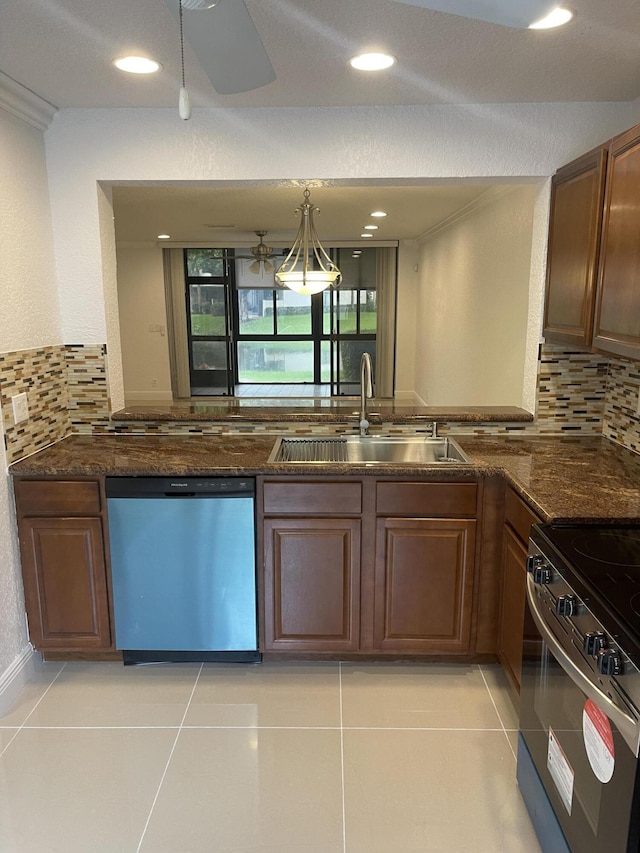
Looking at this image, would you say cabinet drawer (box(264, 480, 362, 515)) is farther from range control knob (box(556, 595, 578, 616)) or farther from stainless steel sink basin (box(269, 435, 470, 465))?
range control knob (box(556, 595, 578, 616))

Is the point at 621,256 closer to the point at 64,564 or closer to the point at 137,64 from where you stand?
the point at 137,64

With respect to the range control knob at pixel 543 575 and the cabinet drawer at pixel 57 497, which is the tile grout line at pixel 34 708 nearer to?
the cabinet drawer at pixel 57 497

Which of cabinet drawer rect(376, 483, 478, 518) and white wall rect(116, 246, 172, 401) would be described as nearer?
cabinet drawer rect(376, 483, 478, 518)

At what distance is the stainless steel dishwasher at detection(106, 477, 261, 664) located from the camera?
2.31 metres

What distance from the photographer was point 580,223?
7.52ft

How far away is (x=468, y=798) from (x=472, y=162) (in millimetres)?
2421

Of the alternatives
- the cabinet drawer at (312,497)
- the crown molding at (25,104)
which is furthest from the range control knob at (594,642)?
the crown molding at (25,104)

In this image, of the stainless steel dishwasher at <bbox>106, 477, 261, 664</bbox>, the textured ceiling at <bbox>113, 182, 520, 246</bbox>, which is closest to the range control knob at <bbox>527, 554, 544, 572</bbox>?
the stainless steel dishwasher at <bbox>106, 477, 261, 664</bbox>

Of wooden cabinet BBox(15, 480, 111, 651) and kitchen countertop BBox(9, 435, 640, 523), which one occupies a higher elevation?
kitchen countertop BBox(9, 435, 640, 523)

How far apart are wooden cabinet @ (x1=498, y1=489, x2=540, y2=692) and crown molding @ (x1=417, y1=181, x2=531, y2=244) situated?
1563mm

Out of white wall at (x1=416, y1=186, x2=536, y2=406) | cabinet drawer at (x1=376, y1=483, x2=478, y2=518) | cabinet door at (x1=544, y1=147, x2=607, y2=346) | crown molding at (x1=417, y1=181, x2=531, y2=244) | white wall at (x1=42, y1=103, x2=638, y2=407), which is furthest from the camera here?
crown molding at (x1=417, y1=181, x2=531, y2=244)

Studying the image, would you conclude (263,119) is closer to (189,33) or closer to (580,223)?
(189,33)

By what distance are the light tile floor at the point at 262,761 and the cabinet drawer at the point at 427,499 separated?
0.70 metres

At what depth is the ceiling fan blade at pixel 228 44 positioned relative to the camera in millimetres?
1354
